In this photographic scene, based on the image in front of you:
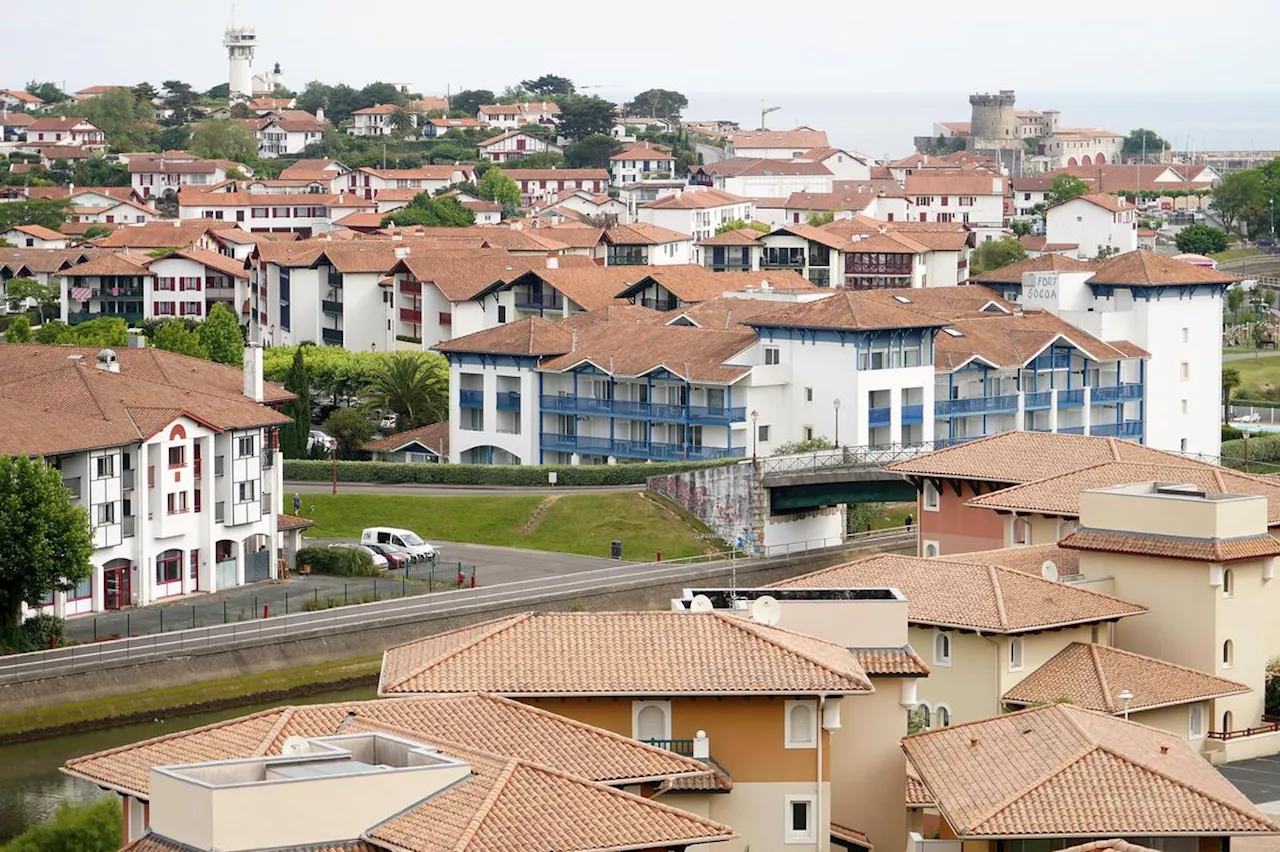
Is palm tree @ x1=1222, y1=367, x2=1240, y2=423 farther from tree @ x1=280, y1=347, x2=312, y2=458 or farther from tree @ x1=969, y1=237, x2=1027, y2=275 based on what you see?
tree @ x1=280, y1=347, x2=312, y2=458

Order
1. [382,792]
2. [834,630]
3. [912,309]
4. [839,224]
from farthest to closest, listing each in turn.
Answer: [839,224] < [912,309] < [834,630] < [382,792]

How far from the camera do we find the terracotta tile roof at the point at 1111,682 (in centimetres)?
4838

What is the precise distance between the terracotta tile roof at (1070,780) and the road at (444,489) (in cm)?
4624

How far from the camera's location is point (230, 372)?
8069 centimetres

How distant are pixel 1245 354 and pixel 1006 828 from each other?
104 metres

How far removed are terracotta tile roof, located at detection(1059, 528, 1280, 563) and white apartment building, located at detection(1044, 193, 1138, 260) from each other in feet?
275

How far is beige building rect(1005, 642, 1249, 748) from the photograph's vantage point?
48344 mm

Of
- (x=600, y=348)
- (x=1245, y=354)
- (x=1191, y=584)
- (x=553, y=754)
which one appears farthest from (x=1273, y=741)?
(x=1245, y=354)

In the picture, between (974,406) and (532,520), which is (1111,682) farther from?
(974,406)

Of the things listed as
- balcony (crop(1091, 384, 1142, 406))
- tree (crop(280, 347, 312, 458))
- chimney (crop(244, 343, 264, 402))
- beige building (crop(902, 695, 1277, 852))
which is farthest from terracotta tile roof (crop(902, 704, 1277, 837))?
balcony (crop(1091, 384, 1142, 406))

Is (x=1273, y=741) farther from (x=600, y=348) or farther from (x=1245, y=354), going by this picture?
(x=1245, y=354)

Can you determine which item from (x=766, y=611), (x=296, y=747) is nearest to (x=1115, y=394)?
(x=766, y=611)

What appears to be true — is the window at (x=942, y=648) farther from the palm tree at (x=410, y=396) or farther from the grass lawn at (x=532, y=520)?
the palm tree at (x=410, y=396)

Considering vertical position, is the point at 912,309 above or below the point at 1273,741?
above
